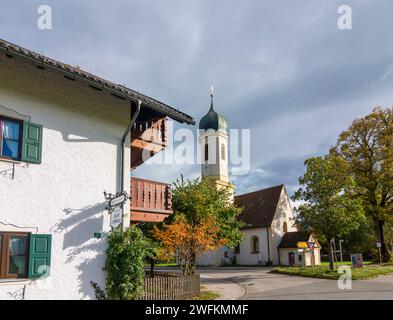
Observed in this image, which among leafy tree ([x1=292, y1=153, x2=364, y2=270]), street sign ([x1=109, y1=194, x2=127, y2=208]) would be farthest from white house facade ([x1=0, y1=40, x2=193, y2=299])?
leafy tree ([x1=292, y1=153, x2=364, y2=270])

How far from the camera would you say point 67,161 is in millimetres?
10688

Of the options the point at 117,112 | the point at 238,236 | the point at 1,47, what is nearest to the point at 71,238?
the point at 117,112

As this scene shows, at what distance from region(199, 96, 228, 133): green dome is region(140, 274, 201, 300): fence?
39.4m

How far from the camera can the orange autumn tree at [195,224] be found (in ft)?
53.6

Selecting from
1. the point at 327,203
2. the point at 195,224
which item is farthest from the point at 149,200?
the point at 327,203

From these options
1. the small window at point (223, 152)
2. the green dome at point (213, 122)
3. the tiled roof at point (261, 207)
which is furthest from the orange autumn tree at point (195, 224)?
the green dome at point (213, 122)

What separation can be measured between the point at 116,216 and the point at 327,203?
20841mm

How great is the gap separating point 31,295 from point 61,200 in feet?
8.11

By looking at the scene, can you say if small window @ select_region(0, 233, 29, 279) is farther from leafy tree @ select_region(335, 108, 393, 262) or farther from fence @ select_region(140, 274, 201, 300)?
leafy tree @ select_region(335, 108, 393, 262)

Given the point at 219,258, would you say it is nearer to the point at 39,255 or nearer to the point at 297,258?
the point at 297,258

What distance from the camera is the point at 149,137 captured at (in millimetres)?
13328

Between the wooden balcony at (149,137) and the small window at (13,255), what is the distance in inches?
191

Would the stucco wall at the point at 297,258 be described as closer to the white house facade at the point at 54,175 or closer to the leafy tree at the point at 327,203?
the leafy tree at the point at 327,203
